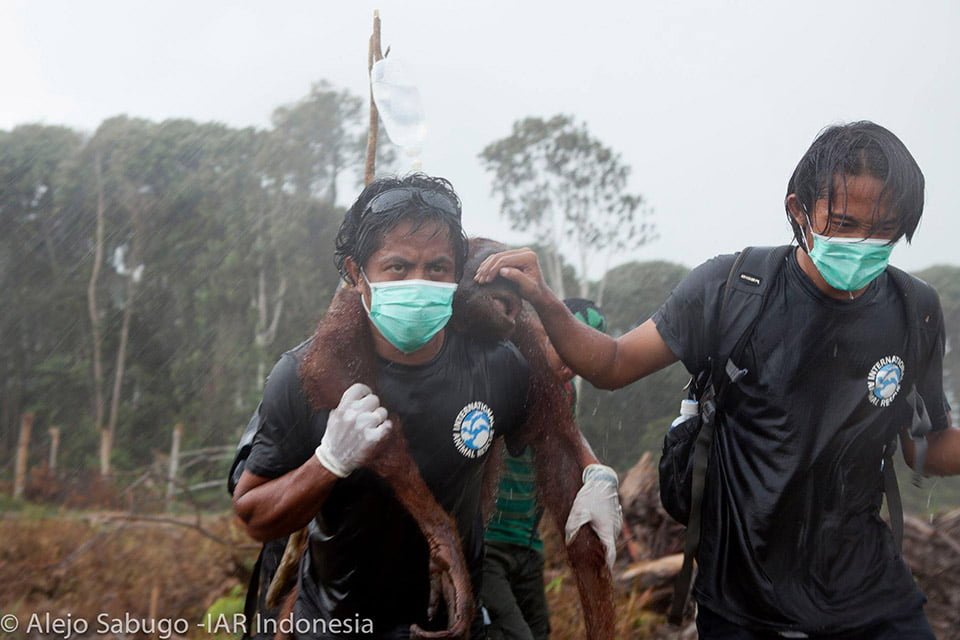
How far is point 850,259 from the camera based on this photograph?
2.48m

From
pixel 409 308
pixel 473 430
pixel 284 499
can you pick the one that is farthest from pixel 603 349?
pixel 284 499

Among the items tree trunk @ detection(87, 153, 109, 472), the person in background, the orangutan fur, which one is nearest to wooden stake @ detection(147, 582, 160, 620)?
the person in background

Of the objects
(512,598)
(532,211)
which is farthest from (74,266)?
(512,598)

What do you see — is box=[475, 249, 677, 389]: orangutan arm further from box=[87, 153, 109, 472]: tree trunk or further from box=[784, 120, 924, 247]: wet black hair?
box=[87, 153, 109, 472]: tree trunk

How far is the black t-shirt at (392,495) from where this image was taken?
254 centimetres

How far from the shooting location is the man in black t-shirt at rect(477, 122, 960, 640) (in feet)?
8.21

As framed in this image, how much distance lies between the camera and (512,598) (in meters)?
3.29

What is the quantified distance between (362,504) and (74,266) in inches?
359

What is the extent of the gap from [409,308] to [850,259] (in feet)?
4.00

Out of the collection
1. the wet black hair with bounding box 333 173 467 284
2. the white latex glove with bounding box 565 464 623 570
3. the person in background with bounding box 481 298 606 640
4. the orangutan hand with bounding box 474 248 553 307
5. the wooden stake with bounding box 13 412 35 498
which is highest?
the wet black hair with bounding box 333 173 467 284

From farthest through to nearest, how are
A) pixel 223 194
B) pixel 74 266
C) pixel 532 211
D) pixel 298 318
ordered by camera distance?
pixel 74 266 < pixel 223 194 < pixel 298 318 < pixel 532 211

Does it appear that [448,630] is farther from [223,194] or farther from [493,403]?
[223,194]

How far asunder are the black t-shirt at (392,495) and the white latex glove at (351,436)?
5.7 inches

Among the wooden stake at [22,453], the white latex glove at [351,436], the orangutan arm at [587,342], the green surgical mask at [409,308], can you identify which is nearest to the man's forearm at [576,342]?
the orangutan arm at [587,342]
